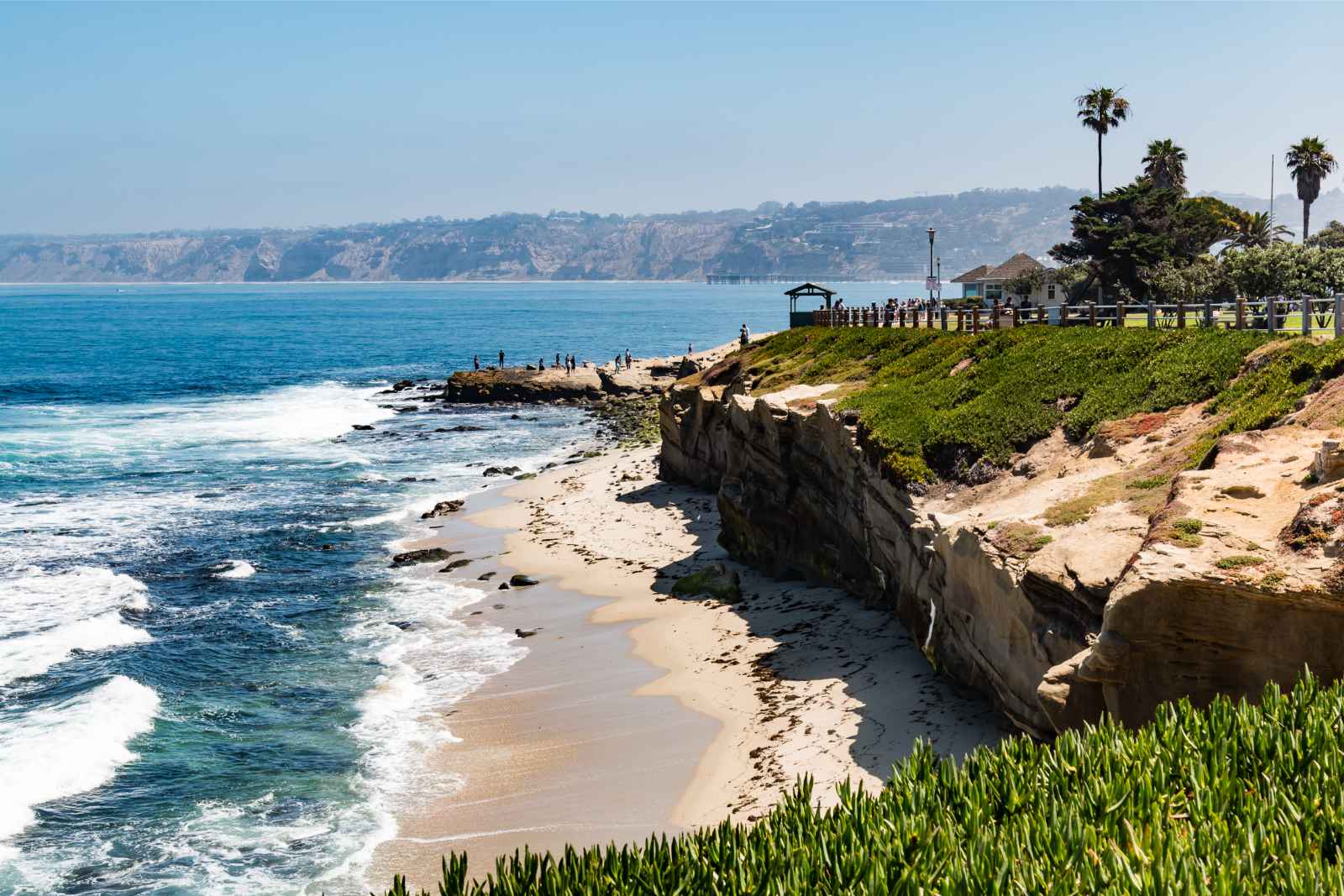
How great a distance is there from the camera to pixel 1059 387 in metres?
24.7

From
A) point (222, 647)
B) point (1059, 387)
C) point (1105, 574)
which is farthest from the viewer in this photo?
point (222, 647)

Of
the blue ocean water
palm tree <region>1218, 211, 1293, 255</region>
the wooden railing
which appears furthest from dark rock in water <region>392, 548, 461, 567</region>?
palm tree <region>1218, 211, 1293, 255</region>

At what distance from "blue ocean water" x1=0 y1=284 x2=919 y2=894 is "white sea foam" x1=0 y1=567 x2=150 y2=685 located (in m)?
0.09

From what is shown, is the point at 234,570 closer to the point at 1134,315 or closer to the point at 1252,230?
the point at 1134,315

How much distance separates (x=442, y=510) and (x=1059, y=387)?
76.7 ft

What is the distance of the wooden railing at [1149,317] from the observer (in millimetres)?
25281

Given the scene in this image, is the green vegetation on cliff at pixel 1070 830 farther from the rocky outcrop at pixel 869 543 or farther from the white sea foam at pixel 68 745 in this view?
the white sea foam at pixel 68 745

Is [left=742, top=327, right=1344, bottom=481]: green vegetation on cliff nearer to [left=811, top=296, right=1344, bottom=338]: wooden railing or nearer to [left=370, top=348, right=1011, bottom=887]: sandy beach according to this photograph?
[left=811, top=296, right=1344, bottom=338]: wooden railing

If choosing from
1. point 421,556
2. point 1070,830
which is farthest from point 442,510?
point 1070,830

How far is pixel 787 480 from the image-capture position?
95.6 feet

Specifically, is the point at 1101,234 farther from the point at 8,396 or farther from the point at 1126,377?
the point at 8,396

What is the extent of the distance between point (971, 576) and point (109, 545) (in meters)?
29.3

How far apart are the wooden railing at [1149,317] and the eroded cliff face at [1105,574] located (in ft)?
21.7

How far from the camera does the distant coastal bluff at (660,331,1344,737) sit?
11.8 metres
